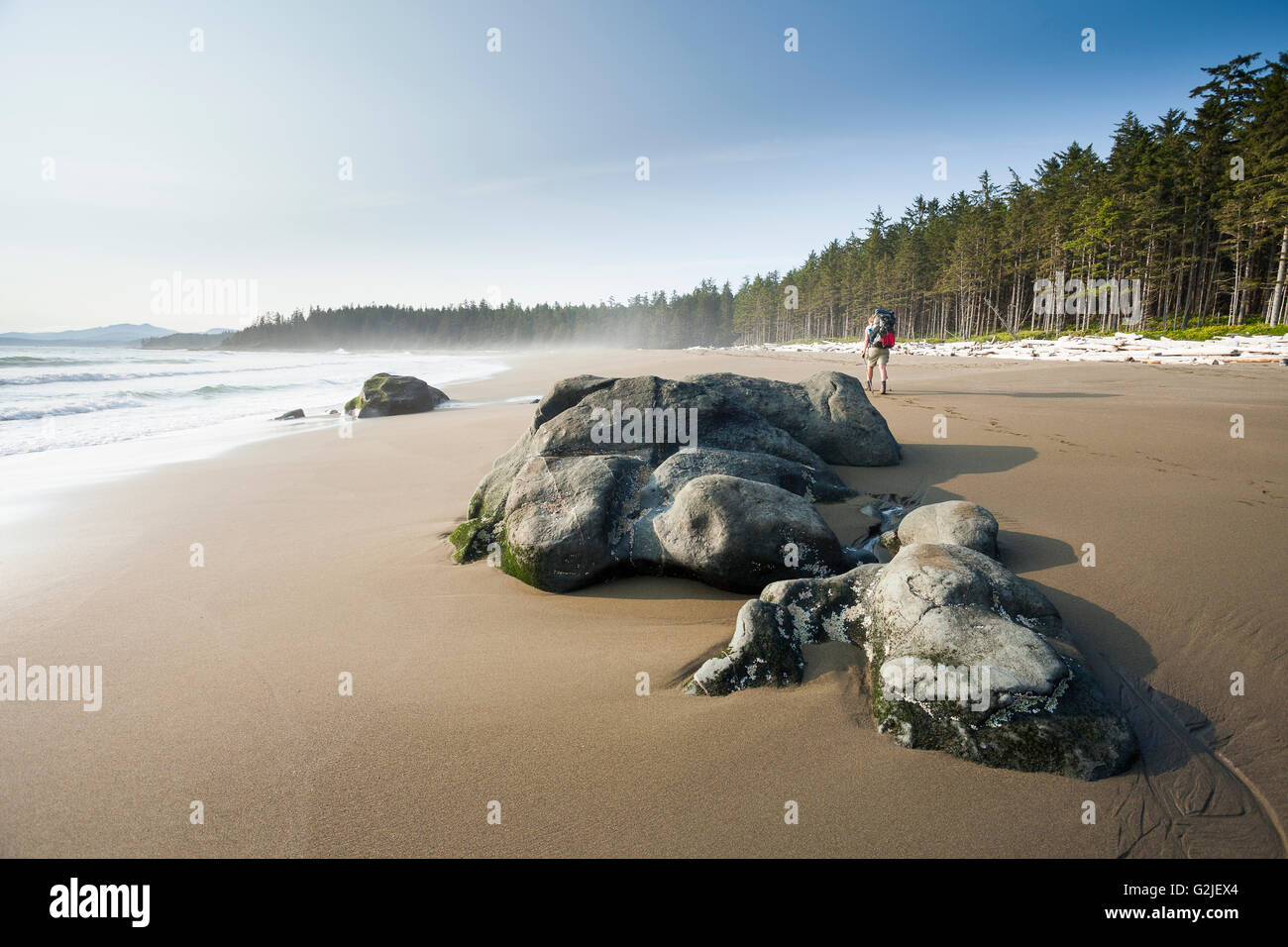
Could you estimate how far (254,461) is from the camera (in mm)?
9312

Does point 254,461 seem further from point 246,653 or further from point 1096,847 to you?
point 1096,847

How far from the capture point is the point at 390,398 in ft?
50.9

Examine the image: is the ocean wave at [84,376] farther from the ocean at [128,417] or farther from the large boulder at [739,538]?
the large boulder at [739,538]

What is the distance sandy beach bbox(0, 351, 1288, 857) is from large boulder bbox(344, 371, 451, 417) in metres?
9.63

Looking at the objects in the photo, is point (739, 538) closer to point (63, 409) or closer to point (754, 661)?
point (754, 661)

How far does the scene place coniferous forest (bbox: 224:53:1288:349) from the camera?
29.8 metres

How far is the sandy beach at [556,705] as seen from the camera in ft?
7.25

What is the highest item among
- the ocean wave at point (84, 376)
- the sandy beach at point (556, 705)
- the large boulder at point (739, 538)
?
the ocean wave at point (84, 376)

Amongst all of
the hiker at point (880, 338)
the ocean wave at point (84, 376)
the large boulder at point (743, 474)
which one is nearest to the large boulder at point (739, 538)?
the large boulder at point (743, 474)

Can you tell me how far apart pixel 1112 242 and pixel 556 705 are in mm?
50072

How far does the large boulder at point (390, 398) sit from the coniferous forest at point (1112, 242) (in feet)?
120

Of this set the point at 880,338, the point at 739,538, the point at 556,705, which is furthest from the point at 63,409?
the point at 880,338

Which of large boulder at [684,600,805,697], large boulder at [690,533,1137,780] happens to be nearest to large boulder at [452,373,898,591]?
large boulder at [690,533,1137,780]
